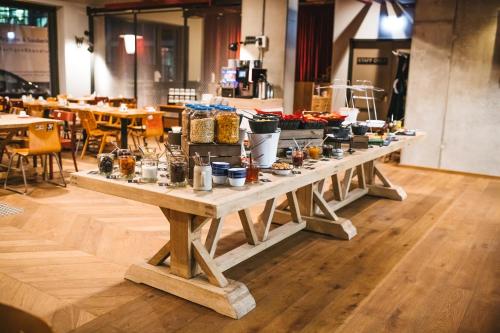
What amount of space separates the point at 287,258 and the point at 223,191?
1.33 meters

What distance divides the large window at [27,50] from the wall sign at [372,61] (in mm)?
7461

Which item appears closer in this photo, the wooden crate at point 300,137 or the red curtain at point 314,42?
the wooden crate at point 300,137

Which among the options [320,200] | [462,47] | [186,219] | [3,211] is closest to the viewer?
[186,219]

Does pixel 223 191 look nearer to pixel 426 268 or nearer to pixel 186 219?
pixel 186 219

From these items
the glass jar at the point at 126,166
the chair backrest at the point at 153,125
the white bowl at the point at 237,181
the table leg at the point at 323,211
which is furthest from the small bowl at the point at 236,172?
the chair backrest at the point at 153,125

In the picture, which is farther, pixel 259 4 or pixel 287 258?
pixel 259 4

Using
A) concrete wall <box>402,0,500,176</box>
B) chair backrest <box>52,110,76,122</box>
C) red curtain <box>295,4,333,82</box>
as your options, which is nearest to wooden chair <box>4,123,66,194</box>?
chair backrest <box>52,110,76,122</box>

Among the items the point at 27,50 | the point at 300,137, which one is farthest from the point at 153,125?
the point at 27,50

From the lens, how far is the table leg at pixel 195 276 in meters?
2.82

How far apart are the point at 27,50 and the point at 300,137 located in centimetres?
1001

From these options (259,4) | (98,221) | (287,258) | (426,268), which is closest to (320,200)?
(287,258)

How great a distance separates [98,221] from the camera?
4.55m

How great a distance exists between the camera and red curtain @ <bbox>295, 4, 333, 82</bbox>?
1228cm

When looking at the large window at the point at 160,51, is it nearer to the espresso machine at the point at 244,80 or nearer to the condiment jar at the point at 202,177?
the espresso machine at the point at 244,80
